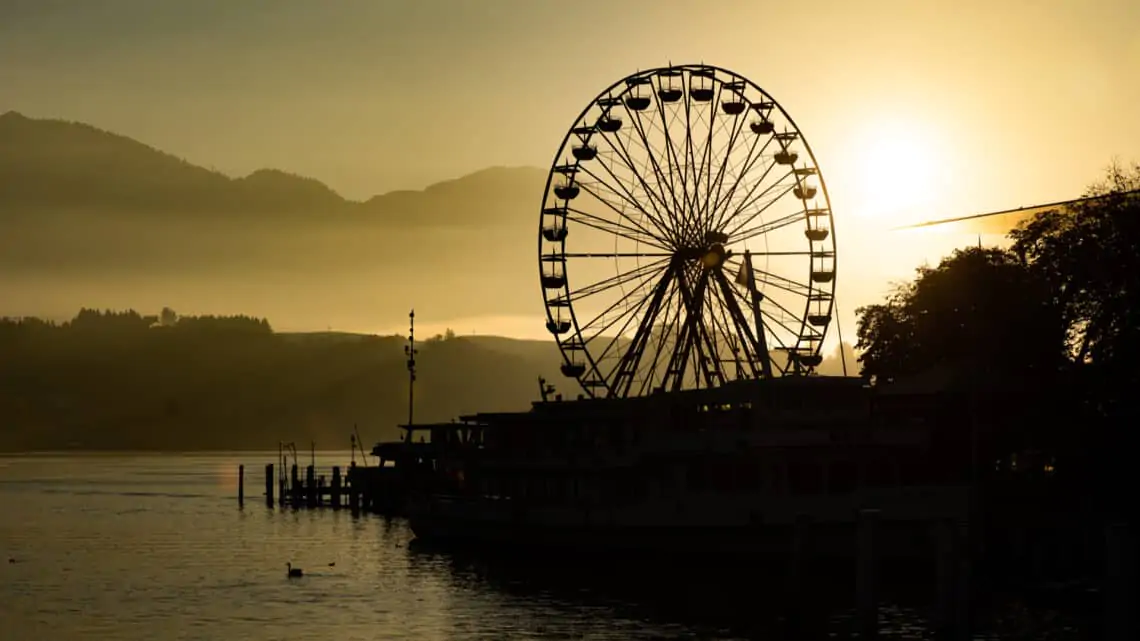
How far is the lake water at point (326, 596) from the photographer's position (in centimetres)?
5694

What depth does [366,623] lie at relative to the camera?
59.9 metres

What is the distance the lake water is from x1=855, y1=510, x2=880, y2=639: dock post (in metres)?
4.85

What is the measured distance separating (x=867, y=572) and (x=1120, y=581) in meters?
9.91

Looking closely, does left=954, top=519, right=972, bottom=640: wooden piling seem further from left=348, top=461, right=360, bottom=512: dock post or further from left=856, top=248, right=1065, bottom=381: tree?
left=348, top=461, right=360, bottom=512: dock post

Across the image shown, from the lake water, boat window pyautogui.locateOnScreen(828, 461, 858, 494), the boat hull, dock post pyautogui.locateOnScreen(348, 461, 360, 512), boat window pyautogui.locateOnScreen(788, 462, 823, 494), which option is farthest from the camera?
dock post pyautogui.locateOnScreen(348, 461, 360, 512)

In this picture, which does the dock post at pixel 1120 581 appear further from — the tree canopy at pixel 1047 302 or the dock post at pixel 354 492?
the dock post at pixel 354 492

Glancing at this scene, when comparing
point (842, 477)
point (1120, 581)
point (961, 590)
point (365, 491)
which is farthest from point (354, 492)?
point (1120, 581)

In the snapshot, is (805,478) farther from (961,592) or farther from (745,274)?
(961,592)

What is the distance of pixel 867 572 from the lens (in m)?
47.0

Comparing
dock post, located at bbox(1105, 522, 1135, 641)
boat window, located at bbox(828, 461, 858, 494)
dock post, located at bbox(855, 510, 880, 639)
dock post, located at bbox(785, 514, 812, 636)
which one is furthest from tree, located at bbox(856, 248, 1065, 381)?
dock post, located at bbox(1105, 522, 1135, 641)

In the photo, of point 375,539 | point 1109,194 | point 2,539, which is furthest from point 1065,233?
point 2,539

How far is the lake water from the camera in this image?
56.9 metres

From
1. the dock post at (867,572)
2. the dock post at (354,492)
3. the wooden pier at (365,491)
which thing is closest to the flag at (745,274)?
the dock post at (867,572)

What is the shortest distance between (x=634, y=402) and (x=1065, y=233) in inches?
910
